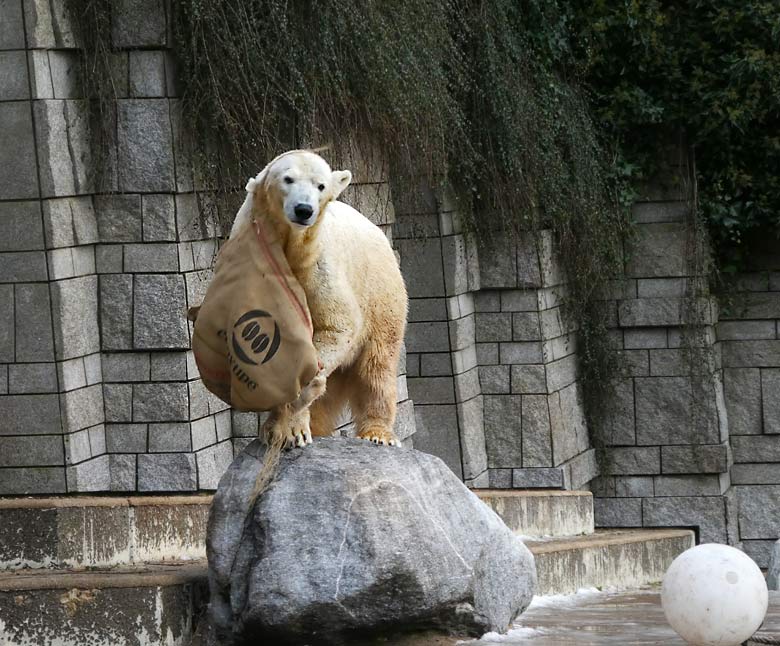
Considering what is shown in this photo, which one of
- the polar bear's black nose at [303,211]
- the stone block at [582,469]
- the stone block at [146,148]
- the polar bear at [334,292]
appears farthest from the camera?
the stone block at [582,469]

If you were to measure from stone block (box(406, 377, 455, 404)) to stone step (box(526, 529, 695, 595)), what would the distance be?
3.86 feet

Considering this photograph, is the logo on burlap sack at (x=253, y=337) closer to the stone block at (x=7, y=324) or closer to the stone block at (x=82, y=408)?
the stone block at (x=82, y=408)

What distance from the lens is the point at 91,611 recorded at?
4840mm

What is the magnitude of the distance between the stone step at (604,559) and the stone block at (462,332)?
134 cm

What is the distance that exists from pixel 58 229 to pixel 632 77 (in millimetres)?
4703

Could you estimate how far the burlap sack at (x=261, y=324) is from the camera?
15.0ft

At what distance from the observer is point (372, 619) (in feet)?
15.2

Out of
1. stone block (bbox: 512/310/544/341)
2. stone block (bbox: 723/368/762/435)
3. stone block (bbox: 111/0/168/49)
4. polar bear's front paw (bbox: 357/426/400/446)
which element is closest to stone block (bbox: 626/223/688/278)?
stone block (bbox: 723/368/762/435)

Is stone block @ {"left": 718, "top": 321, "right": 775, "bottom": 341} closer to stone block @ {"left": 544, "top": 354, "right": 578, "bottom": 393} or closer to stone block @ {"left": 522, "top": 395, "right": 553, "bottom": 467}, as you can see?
stone block @ {"left": 544, "top": 354, "right": 578, "bottom": 393}

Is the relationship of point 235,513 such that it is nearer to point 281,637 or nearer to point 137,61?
point 281,637

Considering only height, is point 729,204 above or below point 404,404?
above

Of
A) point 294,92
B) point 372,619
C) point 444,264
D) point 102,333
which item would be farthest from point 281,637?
point 444,264

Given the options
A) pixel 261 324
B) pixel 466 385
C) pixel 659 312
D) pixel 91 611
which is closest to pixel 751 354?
pixel 659 312

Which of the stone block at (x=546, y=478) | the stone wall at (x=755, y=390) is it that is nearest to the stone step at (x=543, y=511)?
the stone block at (x=546, y=478)
